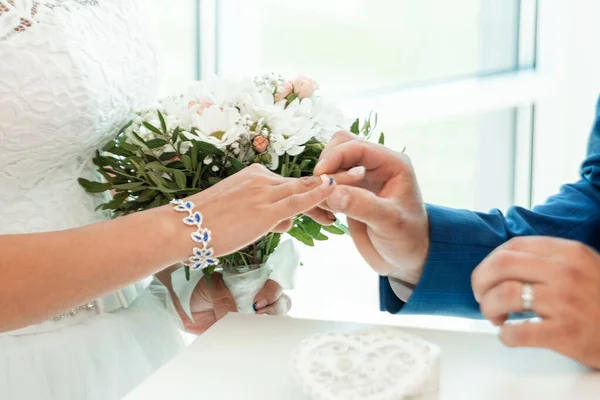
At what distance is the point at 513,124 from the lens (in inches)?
85.4

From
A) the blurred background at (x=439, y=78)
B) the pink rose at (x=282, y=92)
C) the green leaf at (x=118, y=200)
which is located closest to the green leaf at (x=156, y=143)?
the green leaf at (x=118, y=200)

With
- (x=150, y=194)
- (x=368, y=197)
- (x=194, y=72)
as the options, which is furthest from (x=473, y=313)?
(x=194, y=72)

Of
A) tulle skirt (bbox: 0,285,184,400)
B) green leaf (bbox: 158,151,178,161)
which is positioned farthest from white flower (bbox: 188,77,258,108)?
tulle skirt (bbox: 0,285,184,400)

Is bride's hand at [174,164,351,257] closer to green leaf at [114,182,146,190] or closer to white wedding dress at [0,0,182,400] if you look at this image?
green leaf at [114,182,146,190]

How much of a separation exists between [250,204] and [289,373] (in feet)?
0.91

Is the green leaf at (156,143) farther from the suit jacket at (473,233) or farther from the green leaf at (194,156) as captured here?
the suit jacket at (473,233)

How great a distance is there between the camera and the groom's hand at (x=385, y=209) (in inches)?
34.9

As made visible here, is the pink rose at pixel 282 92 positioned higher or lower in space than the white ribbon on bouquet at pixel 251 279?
higher

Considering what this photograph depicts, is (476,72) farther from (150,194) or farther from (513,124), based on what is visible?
(150,194)

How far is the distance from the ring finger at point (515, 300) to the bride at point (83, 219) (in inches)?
11.3

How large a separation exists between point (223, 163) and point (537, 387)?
0.57m

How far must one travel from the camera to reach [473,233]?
97cm

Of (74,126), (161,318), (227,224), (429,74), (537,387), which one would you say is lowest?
(161,318)

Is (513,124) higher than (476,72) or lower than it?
lower
